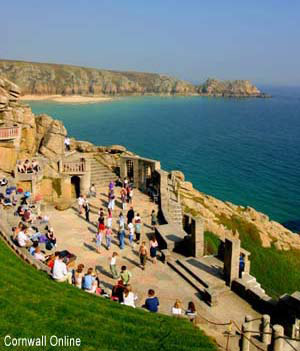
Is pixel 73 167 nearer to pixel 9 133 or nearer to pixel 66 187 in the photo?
pixel 66 187

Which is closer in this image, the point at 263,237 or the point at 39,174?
the point at 39,174

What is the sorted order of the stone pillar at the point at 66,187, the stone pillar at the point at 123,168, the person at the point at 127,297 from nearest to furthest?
the person at the point at 127,297 < the stone pillar at the point at 66,187 < the stone pillar at the point at 123,168

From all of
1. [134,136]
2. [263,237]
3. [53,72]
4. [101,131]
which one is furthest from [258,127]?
[53,72]

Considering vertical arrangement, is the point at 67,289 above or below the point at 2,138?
below

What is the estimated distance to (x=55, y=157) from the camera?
2747cm

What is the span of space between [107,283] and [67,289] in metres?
3.40

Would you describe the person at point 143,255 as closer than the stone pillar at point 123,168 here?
Yes

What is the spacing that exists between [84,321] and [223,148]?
6432 cm

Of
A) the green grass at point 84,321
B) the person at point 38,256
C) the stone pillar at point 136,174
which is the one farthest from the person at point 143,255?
the stone pillar at point 136,174

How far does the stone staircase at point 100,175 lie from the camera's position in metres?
27.7

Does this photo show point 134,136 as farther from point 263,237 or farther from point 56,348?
point 56,348

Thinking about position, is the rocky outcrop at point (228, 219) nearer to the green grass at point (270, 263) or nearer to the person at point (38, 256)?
the green grass at point (270, 263)

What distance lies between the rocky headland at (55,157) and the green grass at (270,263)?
0.49 m

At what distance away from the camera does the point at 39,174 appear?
2473 cm
